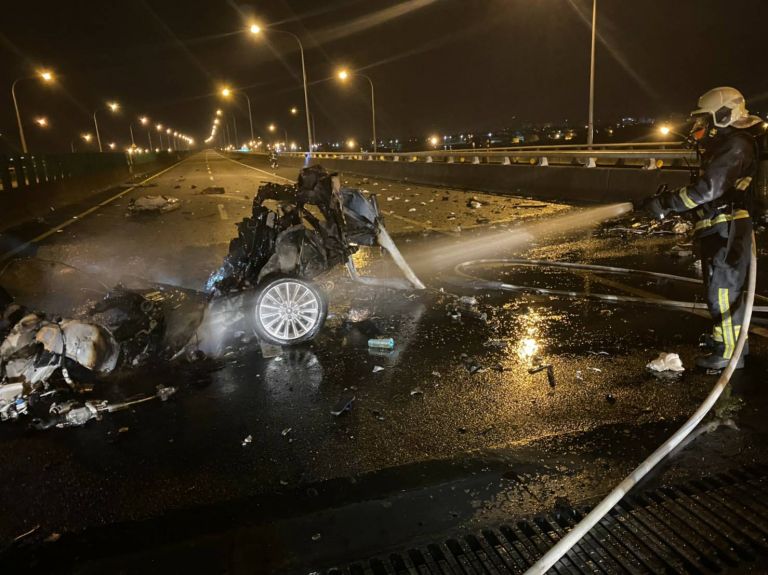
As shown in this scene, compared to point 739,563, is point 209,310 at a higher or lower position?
higher

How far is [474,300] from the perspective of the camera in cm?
716

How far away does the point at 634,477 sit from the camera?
3.12 meters

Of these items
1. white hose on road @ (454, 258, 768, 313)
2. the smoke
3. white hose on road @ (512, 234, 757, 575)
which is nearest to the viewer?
white hose on road @ (512, 234, 757, 575)

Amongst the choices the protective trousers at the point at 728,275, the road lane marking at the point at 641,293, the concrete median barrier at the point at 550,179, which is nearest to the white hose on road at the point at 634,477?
the protective trousers at the point at 728,275

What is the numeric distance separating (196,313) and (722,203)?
200 inches

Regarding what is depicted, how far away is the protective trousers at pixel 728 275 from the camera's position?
14.8ft

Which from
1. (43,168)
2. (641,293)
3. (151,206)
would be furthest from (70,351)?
(43,168)

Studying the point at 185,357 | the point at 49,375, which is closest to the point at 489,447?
the point at 185,357

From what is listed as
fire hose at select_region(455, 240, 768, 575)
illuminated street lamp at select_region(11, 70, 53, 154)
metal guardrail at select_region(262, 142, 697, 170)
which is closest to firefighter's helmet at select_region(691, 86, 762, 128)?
metal guardrail at select_region(262, 142, 697, 170)

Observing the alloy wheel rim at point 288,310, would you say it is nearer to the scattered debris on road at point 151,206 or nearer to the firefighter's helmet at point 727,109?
the firefighter's helmet at point 727,109

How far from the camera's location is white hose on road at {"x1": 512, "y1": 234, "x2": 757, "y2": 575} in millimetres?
2532

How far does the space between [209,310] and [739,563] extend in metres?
4.95

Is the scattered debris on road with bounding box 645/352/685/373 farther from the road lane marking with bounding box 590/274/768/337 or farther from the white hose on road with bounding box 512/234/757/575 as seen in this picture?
the road lane marking with bounding box 590/274/768/337

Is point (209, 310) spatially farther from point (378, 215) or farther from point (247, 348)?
point (378, 215)
